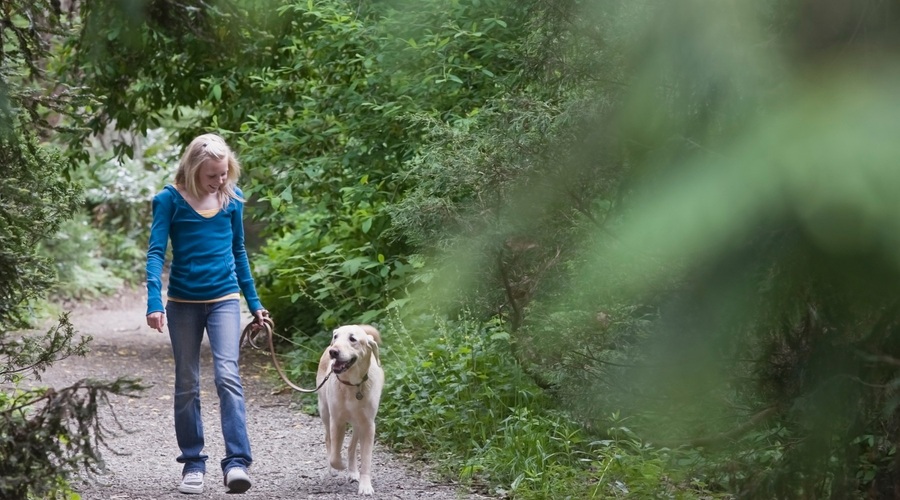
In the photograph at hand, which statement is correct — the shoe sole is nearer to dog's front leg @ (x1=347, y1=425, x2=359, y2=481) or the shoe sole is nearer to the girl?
the girl

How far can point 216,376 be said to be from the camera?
5496 mm

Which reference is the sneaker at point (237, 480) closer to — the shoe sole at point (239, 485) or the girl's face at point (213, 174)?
the shoe sole at point (239, 485)

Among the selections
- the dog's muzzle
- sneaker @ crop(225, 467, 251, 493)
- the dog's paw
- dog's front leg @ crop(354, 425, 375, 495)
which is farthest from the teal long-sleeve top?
the dog's paw

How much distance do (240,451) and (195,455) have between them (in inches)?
11.8

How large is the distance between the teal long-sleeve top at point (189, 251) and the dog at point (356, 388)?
2.33 feet

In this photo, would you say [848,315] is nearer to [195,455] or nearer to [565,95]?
[565,95]

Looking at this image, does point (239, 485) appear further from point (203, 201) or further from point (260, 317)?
point (203, 201)

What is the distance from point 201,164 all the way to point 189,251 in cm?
47

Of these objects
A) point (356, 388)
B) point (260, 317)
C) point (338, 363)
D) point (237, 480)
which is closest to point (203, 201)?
point (260, 317)

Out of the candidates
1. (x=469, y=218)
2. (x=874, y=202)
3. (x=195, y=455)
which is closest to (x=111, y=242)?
(x=195, y=455)

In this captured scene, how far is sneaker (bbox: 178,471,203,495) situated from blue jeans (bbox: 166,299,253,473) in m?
0.03

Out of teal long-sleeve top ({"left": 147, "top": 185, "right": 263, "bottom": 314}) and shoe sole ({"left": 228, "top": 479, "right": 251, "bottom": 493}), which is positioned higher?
teal long-sleeve top ({"left": 147, "top": 185, "right": 263, "bottom": 314})

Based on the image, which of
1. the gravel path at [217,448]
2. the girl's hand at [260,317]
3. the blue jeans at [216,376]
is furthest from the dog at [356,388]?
the blue jeans at [216,376]

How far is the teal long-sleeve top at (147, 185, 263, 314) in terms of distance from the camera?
215 inches
